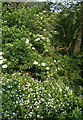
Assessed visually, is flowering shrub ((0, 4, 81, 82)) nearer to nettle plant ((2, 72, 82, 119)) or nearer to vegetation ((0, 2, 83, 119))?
vegetation ((0, 2, 83, 119))

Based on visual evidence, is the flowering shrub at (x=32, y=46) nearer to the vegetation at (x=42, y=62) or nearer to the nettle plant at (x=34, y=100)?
the vegetation at (x=42, y=62)

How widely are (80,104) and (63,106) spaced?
51 centimetres

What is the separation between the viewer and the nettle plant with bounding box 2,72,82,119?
2.66 meters

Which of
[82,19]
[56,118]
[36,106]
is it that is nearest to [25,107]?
[36,106]

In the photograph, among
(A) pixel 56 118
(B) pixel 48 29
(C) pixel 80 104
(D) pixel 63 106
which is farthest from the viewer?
(B) pixel 48 29

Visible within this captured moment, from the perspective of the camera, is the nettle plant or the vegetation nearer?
the nettle plant

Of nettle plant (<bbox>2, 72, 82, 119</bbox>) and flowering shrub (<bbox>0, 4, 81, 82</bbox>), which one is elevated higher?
flowering shrub (<bbox>0, 4, 81, 82</bbox>)

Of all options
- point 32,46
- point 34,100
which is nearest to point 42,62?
point 32,46

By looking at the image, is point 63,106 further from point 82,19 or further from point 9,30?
point 82,19

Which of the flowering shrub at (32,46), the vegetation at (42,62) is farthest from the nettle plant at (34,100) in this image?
the flowering shrub at (32,46)

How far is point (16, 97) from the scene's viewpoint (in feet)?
8.97

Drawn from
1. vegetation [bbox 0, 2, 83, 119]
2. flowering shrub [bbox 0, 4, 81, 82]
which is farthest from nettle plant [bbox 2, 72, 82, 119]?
flowering shrub [bbox 0, 4, 81, 82]

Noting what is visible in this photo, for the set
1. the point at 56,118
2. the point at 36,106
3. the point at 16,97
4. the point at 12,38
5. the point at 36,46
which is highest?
the point at 12,38

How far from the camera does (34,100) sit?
2883mm
